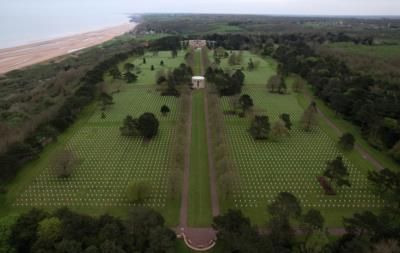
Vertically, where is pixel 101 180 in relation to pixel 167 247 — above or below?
below

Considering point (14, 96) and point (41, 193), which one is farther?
point (14, 96)

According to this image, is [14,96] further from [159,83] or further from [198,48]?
[198,48]

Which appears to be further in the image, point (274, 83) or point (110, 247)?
point (274, 83)

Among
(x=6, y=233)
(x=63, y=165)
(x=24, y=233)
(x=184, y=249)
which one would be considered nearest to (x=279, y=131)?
(x=184, y=249)

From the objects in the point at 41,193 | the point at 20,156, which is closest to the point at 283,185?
the point at 41,193

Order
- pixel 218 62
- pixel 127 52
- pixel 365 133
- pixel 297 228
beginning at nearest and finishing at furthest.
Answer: pixel 297 228 → pixel 365 133 → pixel 218 62 → pixel 127 52

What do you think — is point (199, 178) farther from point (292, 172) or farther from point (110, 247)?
point (110, 247)

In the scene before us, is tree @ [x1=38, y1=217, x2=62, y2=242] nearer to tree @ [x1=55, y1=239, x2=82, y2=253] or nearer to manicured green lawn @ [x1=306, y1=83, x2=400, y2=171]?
tree @ [x1=55, y1=239, x2=82, y2=253]
